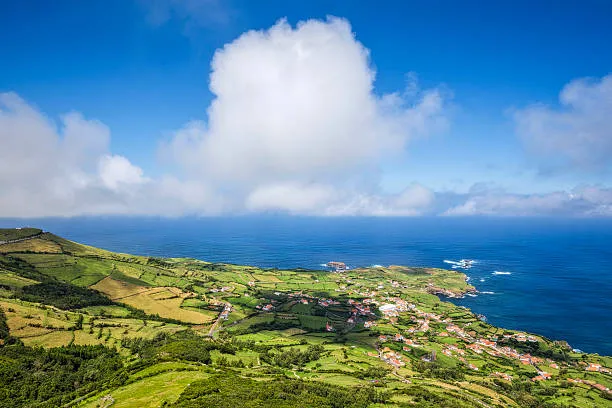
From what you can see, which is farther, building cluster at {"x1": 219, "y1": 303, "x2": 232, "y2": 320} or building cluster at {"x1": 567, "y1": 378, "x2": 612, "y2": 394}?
building cluster at {"x1": 219, "y1": 303, "x2": 232, "y2": 320}

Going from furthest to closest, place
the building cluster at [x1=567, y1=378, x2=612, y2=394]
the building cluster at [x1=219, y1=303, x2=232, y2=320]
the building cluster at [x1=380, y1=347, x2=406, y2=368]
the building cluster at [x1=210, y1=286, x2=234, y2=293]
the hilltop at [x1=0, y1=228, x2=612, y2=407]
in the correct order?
the building cluster at [x1=210, y1=286, x2=234, y2=293], the building cluster at [x1=219, y1=303, x2=232, y2=320], the building cluster at [x1=380, y1=347, x2=406, y2=368], the building cluster at [x1=567, y1=378, x2=612, y2=394], the hilltop at [x1=0, y1=228, x2=612, y2=407]

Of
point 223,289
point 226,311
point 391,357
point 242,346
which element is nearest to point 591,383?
point 391,357

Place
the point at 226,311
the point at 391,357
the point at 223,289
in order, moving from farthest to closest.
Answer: the point at 223,289 → the point at 226,311 → the point at 391,357

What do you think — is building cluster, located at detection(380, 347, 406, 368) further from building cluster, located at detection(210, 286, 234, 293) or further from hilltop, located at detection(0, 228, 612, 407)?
building cluster, located at detection(210, 286, 234, 293)

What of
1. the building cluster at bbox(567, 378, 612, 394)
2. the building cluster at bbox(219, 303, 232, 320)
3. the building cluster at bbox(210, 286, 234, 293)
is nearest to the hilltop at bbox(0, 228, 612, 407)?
the building cluster at bbox(567, 378, 612, 394)

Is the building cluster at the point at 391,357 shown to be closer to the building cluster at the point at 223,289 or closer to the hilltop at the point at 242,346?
the hilltop at the point at 242,346

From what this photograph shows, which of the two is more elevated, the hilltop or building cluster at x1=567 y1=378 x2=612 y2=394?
the hilltop

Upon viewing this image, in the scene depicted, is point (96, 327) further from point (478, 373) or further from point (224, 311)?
point (478, 373)

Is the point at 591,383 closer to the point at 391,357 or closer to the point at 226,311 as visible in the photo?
the point at 391,357

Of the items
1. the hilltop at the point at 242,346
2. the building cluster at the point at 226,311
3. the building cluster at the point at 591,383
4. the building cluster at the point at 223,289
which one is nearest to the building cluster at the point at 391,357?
the hilltop at the point at 242,346
